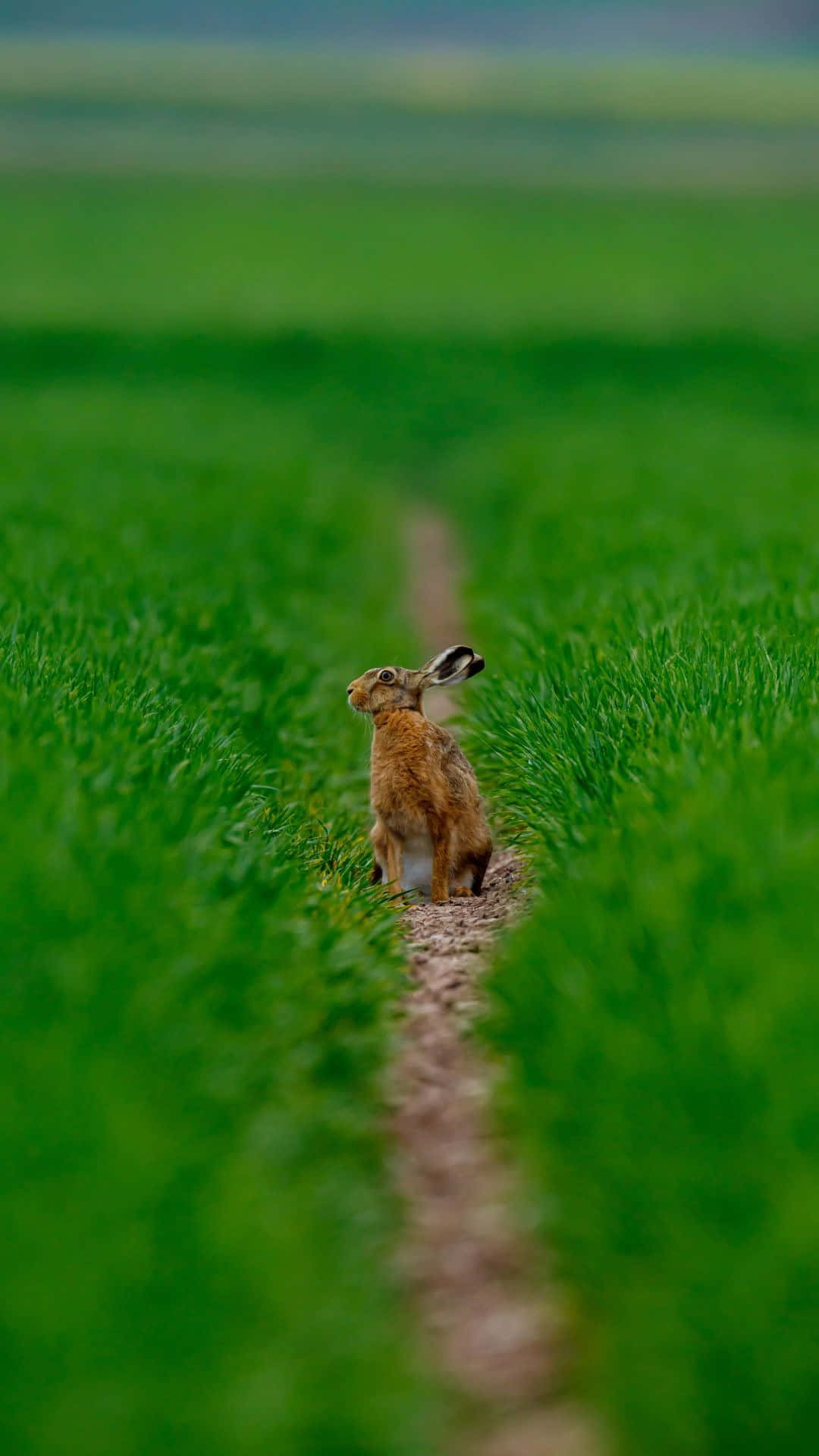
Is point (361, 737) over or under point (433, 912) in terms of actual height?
over

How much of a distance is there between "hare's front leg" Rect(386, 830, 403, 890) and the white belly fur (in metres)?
0.02

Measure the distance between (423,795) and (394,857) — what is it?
0.29 metres

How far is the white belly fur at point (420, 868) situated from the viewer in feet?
19.3

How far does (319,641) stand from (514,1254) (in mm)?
6481

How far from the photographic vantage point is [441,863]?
231 inches

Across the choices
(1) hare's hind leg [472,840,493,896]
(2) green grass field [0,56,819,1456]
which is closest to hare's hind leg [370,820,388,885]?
(2) green grass field [0,56,819,1456]

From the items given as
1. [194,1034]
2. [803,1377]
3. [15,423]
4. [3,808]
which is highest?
[15,423]

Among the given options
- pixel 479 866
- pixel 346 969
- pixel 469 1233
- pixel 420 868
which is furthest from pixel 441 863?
pixel 469 1233

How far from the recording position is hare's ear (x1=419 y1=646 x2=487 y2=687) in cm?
600

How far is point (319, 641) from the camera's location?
9773 mm

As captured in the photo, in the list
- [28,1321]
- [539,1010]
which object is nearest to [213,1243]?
[28,1321]

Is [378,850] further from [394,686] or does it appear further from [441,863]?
[394,686]

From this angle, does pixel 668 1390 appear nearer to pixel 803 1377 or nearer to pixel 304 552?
pixel 803 1377

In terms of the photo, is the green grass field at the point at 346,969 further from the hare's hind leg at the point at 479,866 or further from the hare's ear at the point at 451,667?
the hare's ear at the point at 451,667
